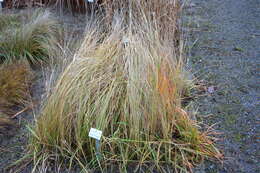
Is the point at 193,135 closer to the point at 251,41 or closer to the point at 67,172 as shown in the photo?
the point at 67,172

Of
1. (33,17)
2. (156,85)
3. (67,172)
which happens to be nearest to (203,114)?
(156,85)

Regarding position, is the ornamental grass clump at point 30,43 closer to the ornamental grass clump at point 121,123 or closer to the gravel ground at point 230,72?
the ornamental grass clump at point 121,123

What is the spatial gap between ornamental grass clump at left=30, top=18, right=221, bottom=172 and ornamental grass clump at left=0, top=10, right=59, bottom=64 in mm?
1103

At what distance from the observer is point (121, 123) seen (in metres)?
1.84

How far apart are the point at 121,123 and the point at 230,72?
4.36ft

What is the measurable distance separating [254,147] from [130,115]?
0.78m

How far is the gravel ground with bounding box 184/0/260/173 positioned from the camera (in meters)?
1.92

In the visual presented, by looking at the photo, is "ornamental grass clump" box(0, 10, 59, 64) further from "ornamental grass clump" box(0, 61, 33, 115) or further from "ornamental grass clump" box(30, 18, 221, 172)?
"ornamental grass clump" box(30, 18, 221, 172)

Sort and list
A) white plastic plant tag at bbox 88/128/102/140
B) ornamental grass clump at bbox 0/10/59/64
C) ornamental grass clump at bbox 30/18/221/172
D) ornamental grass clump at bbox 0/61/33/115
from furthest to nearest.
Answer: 1. ornamental grass clump at bbox 0/10/59/64
2. ornamental grass clump at bbox 0/61/33/115
3. ornamental grass clump at bbox 30/18/221/172
4. white plastic plant tag at bbox 88/128/102/140

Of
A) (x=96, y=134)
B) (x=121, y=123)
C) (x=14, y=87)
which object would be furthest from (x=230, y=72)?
(x=14, y=87)

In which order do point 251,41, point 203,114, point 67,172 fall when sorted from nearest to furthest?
point 67,172 → point 203,114 → point 251,41

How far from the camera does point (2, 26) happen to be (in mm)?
3406

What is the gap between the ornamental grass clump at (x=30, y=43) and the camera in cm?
295

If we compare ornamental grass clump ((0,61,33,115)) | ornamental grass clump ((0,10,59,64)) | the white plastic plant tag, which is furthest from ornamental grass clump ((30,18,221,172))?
ornamental grass clump ((0,10,59,64))
